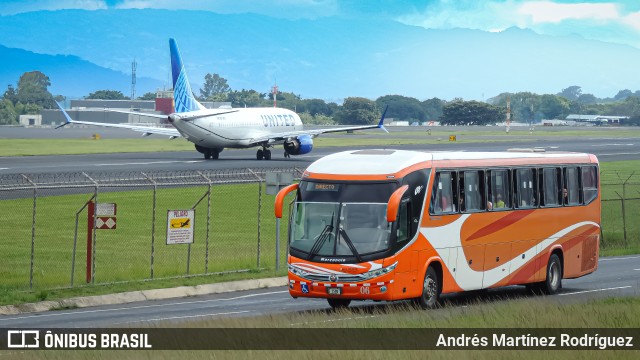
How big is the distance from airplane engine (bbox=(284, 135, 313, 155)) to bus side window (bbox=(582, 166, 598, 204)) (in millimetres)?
52004

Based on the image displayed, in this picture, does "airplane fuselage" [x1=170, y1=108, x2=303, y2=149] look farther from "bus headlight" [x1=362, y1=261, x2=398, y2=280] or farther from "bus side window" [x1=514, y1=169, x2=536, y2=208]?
"bus headlight" [x1=362, y1=261, x2=398, y2=280]

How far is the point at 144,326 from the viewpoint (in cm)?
2103

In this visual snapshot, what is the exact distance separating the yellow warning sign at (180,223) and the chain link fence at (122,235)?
0.06 meters

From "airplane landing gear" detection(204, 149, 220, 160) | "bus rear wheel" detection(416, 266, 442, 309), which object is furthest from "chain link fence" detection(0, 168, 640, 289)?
"airplane landing gear" detection(204, 149, 220, 160)

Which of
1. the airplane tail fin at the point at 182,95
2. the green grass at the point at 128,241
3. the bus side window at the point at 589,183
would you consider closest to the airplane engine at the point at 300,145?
the airplane tail fin at the point at 182,95

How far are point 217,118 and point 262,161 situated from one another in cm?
402

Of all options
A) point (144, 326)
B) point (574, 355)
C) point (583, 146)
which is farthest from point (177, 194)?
point (583, 146)

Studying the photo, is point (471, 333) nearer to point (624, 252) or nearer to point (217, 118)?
point (624, 252)

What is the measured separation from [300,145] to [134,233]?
42371 mm

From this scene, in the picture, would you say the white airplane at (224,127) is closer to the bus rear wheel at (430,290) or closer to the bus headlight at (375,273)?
the bus rear wheel at (430,290)

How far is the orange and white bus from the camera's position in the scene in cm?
2341

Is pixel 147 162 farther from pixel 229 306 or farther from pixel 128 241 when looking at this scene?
pixel 229 306

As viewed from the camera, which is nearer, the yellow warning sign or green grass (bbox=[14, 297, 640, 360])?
green grass (bbox=[14, 297, 640, 360])

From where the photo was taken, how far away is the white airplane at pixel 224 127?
78.1 meters
